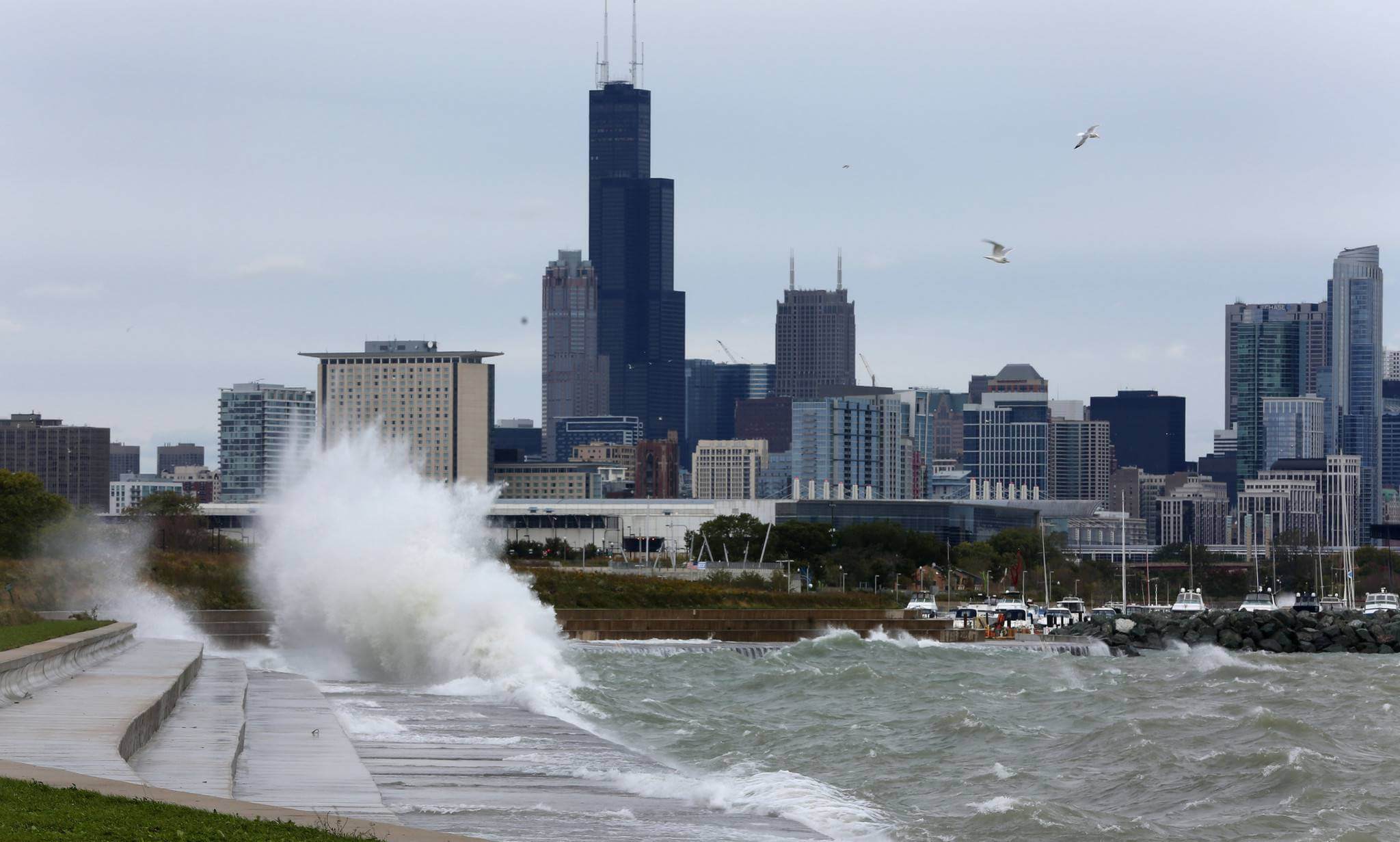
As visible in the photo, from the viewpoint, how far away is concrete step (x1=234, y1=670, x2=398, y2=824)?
1700 centimetres

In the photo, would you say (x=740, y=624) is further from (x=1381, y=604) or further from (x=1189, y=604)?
(x=1381, y=604)

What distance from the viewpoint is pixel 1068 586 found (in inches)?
5635

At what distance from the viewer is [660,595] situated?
83.4m

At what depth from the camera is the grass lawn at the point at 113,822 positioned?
40.1ft

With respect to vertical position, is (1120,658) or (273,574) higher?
(273,574)

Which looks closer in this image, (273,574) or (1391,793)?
(1391,793)

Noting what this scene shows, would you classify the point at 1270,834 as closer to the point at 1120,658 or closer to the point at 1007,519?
the point at 1120,658

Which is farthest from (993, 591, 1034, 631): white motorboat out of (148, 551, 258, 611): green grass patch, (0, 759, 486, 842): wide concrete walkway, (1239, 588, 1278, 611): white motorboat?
(0, 759, 486, 842): wide concrete walkway

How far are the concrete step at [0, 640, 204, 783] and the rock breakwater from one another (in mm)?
53089

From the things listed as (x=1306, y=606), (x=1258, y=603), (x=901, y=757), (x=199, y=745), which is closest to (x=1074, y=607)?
(x=1258, y=603)

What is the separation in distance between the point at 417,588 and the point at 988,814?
23652 mm

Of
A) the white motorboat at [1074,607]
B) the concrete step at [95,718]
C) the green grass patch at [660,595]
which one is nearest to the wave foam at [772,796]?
the concrete step at [95,718]

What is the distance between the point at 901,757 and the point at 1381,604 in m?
89.8

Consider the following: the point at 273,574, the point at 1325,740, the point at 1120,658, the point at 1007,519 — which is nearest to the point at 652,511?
the point at 1007,519
